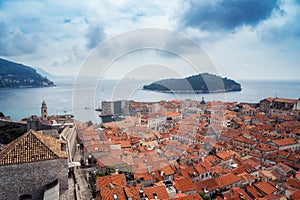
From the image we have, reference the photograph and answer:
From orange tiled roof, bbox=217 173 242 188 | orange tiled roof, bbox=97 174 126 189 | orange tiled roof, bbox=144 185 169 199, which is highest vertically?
orange tiled roof, bbox=97 174 126 189

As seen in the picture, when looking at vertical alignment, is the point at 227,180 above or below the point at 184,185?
below

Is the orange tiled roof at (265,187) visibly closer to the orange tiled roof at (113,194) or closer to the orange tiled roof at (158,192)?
the orange tiled roof at (158,192)

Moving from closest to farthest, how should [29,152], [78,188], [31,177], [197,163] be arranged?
[31,177] → [29,152] → [78,188] → [197,163]

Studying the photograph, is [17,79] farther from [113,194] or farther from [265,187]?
[265,187]

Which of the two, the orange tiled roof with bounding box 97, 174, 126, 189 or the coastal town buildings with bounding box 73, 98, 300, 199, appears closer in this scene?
the orange tiled roof with bounding box 97, 174, 126, 189

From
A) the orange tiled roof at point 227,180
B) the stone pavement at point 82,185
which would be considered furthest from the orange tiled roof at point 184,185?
the stone pavement at point 82,185

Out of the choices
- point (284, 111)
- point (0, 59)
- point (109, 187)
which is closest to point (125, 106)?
point (109, 187)

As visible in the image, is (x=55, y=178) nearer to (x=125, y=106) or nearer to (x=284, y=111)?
(x=125, y=106)

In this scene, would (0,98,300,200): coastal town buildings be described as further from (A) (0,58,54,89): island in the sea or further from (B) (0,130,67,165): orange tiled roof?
(A) (0,58,54,89): island in the sea

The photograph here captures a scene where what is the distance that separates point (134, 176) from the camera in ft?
34.4

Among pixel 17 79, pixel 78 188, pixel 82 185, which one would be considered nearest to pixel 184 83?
pixel 82 185

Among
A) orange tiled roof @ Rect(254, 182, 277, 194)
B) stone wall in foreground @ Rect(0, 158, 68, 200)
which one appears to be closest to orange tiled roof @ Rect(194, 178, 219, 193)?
orange tiled roof @ Rect(254, 182, 277, 194)

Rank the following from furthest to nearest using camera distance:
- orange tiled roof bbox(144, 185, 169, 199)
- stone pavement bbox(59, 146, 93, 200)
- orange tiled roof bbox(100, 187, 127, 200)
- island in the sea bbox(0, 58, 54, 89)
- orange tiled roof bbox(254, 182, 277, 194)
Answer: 1. island in the sea bbox(0, 58, 54, 89)
2. orange tiled roof bbox(254, 182, 277, 194)
3. orange tiled roof bbox(144, 185, 169, 199)
4. orange tiled roof bbox(100, 187, 127, 200)
5. stone pavement bbox(59, 146, 93, 200)

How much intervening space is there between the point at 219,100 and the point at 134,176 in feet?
95.3
